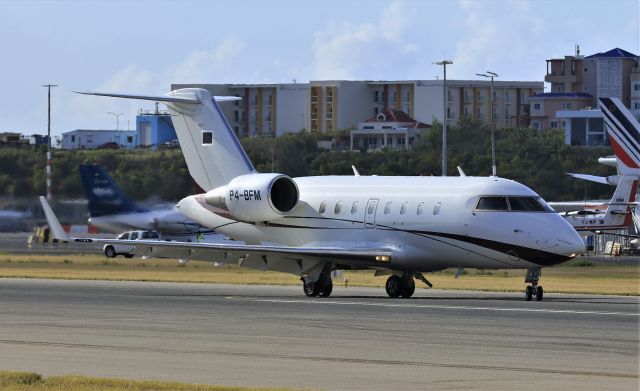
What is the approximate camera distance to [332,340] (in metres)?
25.1

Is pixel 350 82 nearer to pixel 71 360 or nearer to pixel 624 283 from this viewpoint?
pixel 624 283

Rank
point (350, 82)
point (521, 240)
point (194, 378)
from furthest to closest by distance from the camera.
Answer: point (350, 82) < point (521, 240) < point (194, 378)

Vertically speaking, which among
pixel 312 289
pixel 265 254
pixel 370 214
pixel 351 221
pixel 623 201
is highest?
pixel 623 201

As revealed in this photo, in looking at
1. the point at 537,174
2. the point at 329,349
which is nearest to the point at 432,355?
the point at 329,349

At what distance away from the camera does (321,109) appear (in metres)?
156

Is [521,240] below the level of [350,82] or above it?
below

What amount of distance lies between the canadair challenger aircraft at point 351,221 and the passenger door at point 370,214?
0.13 feet

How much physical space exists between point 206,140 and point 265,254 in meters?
6.20

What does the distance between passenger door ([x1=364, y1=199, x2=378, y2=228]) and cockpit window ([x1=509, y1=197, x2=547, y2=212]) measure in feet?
13.3

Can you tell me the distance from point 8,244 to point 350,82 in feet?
265

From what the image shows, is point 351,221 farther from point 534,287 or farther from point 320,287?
point 534,287

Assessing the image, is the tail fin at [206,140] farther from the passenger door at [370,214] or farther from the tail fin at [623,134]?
the tail fin at [623,134]

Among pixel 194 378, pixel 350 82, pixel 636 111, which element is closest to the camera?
pixel 194 378

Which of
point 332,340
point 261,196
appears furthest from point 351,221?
point 332,340
